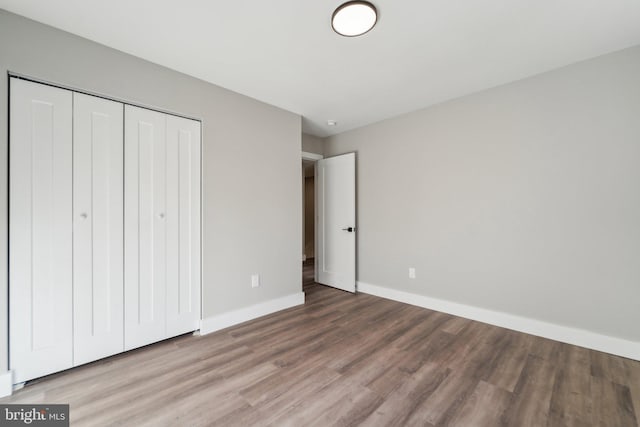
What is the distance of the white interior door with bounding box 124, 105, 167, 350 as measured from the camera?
2.15 meters

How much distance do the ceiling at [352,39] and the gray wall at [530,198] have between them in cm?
32

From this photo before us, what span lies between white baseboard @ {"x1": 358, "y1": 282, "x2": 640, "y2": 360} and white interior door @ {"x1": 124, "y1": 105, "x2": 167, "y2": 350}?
9.39ft

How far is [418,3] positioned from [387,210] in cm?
243

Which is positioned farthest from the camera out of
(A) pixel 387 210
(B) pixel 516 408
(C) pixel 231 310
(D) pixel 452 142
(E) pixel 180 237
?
(A) pixel 387 210

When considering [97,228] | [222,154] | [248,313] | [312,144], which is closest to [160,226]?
[97,228]

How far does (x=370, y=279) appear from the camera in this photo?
3.83 metres

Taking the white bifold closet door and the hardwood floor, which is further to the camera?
the white bifold closet door

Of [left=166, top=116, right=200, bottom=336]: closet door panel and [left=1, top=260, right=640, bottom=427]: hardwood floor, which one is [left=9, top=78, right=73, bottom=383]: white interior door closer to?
[left=1, top=260, right=640, bottom=427]: hardwood floor

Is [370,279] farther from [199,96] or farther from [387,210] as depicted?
[199,96]

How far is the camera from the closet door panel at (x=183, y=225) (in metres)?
2.37

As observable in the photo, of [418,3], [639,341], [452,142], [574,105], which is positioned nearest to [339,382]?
[639,341]

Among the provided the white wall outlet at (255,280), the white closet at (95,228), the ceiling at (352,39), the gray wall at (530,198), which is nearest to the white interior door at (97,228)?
the white closet at (95,228)

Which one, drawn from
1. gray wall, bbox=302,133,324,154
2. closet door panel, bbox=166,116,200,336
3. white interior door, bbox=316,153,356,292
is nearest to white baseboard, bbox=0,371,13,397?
closet door panel, bbox=166,116,200,336

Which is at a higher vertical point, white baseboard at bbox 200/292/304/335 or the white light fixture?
the white light fixture
